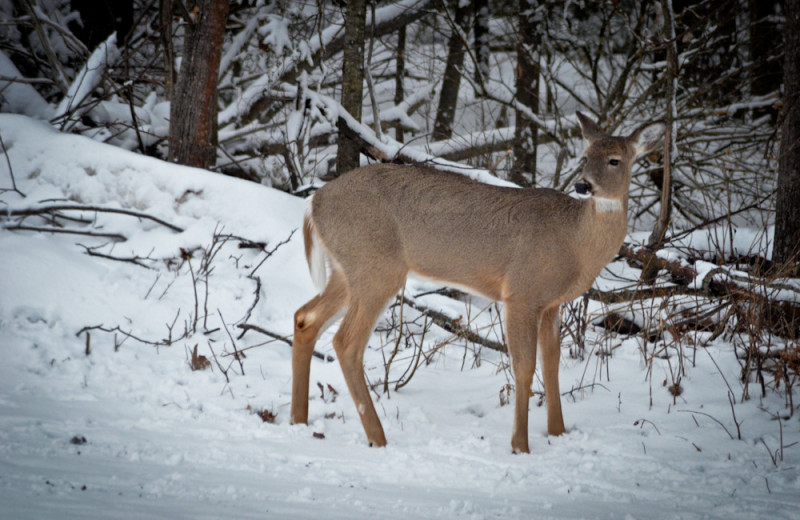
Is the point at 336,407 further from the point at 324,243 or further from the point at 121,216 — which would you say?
the point at 121,216

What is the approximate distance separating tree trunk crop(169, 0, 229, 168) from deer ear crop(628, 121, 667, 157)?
4.94m

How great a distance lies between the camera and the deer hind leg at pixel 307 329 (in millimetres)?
4340

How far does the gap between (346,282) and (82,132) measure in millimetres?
5244

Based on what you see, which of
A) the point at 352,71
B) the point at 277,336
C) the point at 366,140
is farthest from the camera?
the point at 352,71

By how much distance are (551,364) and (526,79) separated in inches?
313

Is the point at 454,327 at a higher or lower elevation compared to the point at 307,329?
higher

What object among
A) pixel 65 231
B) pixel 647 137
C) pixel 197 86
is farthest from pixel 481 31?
pixel 647 137

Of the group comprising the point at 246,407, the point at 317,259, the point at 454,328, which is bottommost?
the point at 246,407

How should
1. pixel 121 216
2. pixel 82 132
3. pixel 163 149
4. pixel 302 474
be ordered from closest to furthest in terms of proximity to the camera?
pixel 302 474 < pixel 121 216 < pixel 82 132 < pixel 163 149

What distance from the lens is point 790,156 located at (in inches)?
241

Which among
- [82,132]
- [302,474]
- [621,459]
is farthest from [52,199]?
[621,459]

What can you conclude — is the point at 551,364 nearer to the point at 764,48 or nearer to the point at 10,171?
the point at 10,171

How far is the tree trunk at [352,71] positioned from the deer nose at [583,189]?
386 centimetres

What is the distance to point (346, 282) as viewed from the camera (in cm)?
440
